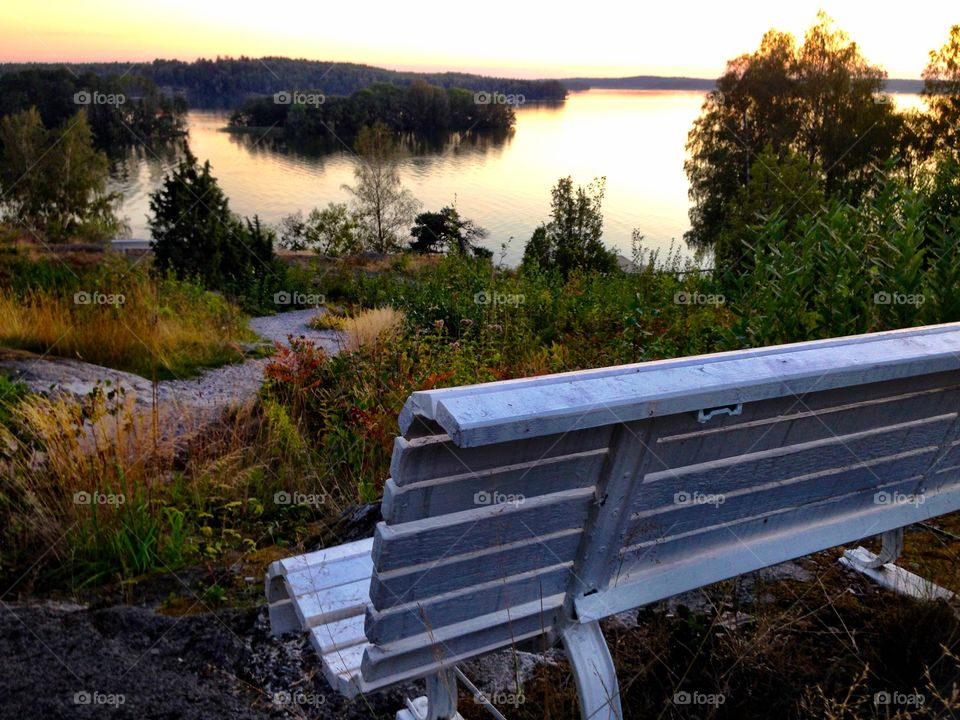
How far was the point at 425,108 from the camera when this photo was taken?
189 ft

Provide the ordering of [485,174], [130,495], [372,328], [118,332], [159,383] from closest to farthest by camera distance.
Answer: [130,495] → [159,383] → [118,332] → [372,328] → [485,174]

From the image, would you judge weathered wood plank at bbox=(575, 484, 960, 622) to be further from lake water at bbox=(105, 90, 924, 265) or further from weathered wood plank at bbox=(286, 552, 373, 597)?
lake water at bbox=(105, 90, 924, 265)

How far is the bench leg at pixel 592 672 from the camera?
1525 mm

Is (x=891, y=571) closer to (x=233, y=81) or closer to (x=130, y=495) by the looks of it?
(x=130, y=495)

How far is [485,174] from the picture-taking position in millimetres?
64062

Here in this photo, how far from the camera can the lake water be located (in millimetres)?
43156

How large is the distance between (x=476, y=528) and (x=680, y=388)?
0.42 metres

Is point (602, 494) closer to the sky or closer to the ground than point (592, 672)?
closer to the sky

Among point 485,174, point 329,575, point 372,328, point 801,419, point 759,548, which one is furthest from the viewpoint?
point 485,174

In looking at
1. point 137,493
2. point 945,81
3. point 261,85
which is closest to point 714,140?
point 945,81

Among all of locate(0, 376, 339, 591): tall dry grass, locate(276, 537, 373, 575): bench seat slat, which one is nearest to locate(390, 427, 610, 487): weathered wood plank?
locate(276, 537, 373, 575): bench seat slat

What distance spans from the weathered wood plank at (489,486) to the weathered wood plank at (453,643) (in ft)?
1.05

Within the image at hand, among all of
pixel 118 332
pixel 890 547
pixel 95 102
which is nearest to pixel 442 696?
pixel 890 547

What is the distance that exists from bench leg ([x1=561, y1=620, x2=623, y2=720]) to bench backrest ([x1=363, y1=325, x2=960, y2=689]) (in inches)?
1.7
